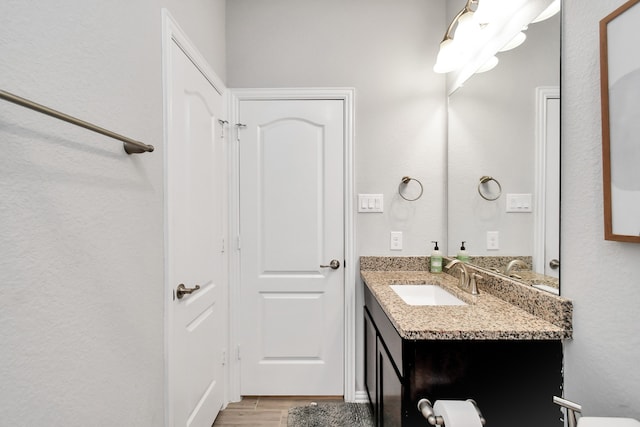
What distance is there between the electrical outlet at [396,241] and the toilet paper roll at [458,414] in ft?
4.20

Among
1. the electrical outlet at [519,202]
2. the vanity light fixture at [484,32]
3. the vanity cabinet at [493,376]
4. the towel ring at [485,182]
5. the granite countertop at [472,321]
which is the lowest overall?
the vanity cabinet at [493,376]

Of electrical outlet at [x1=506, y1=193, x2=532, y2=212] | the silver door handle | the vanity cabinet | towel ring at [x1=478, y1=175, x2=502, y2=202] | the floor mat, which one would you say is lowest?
the floor mat

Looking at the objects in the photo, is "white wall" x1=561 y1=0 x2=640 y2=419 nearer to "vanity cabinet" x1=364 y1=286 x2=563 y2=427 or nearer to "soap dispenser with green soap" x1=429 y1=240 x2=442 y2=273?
"vanity cabinet" x1=364 y1=286 x2=563 y2=427

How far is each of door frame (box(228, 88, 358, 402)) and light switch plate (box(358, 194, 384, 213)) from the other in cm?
7

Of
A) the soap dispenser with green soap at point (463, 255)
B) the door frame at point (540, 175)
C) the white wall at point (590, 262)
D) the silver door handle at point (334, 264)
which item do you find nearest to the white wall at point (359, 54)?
the silver door handle at point (334, 264)

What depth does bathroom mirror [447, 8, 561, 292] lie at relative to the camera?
1179 millimetres

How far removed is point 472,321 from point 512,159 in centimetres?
80

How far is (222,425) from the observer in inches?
74.0

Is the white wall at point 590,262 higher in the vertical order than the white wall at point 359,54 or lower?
lower

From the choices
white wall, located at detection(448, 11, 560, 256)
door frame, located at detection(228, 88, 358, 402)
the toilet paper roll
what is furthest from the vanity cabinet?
door frame, located at detection(228, 88, 358, 402)

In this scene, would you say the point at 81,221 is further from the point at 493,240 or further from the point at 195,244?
the point at 493,240

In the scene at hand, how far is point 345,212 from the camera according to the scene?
6.91 feet

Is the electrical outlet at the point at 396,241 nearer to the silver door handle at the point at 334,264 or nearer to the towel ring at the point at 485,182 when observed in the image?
the silver door handle at the point at 334,264

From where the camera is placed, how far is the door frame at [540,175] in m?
1.21
